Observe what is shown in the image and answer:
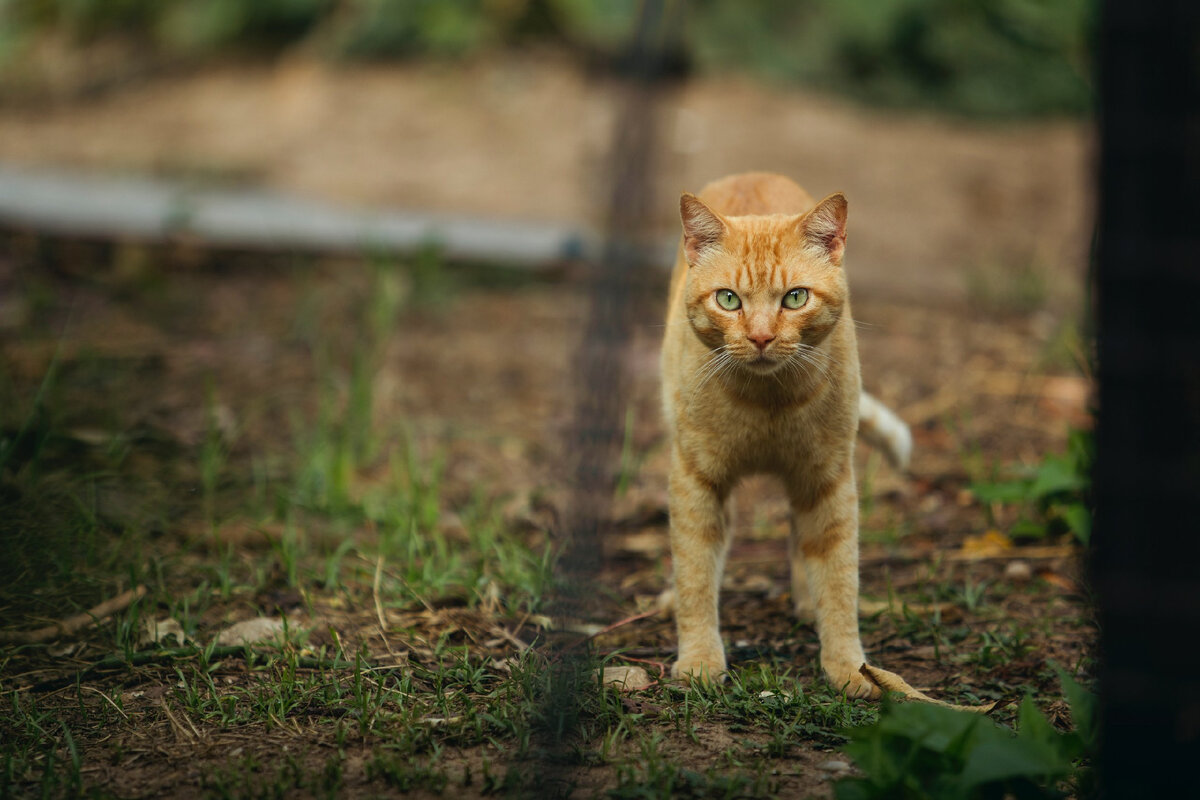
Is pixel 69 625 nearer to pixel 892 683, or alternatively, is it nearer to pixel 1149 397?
pixel 892 683

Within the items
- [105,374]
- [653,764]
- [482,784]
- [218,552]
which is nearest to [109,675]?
[218,552]

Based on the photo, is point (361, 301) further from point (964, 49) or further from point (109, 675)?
point (964, 49)

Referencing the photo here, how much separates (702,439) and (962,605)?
91cm

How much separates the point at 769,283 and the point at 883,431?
782mm

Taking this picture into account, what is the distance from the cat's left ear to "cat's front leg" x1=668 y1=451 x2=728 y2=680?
0.61 m

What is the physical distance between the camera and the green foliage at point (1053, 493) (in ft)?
10.1

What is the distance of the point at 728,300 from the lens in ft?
8.23

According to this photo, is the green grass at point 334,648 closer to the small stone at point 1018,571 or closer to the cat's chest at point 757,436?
the small stone at point 1018,571

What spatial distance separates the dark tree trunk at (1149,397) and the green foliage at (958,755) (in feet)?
0.63

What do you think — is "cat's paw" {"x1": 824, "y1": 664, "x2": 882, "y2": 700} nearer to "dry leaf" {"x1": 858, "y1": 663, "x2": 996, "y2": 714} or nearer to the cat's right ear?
"dry leaf" {"x1": 858, "y1": 663, "x2": 996, "y2": 714}

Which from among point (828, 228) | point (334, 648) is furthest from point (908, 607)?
point (334, 648)

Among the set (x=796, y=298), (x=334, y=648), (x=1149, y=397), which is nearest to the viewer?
(x=1149, y=397)

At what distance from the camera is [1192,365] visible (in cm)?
146

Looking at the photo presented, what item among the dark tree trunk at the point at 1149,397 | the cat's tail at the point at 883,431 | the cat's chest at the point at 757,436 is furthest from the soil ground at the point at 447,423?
the dark tree trunk at the point at 1149,397
